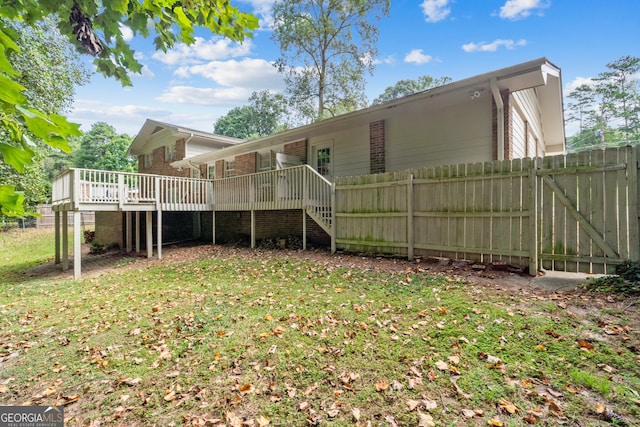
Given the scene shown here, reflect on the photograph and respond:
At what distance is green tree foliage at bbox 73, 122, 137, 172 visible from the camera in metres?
38.7

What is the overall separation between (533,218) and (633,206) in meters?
1.31

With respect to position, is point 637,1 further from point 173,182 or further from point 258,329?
point 173,182

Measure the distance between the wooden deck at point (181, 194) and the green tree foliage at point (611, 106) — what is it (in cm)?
2601

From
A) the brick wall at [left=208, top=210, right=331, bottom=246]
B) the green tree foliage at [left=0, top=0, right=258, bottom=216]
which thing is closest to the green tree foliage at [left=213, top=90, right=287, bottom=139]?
the brick wall at [left=208, top=210, right=331, bottom=246]

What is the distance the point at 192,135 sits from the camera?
55.5 ft

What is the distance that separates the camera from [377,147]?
10062mm

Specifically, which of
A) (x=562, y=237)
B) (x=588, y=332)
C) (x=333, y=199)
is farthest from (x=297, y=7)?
(x=588, y=332)

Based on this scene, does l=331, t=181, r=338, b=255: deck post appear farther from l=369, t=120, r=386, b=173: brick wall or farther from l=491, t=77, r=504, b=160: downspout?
l=491, t=77, r=504, b=160: downspout

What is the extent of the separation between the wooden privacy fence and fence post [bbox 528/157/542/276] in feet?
0.05

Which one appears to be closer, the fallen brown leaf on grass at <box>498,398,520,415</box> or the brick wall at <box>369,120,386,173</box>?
the fallen brown leaf on grass at <box>498,398,520,415</box>

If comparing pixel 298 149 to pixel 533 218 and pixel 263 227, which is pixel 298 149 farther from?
pixel 533 218

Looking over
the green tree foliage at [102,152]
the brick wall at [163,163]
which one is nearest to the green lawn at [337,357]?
the brick wall at [163,163]

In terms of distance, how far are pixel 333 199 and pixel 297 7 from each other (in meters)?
17.8

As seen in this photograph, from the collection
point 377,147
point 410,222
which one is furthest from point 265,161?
point 410,222
